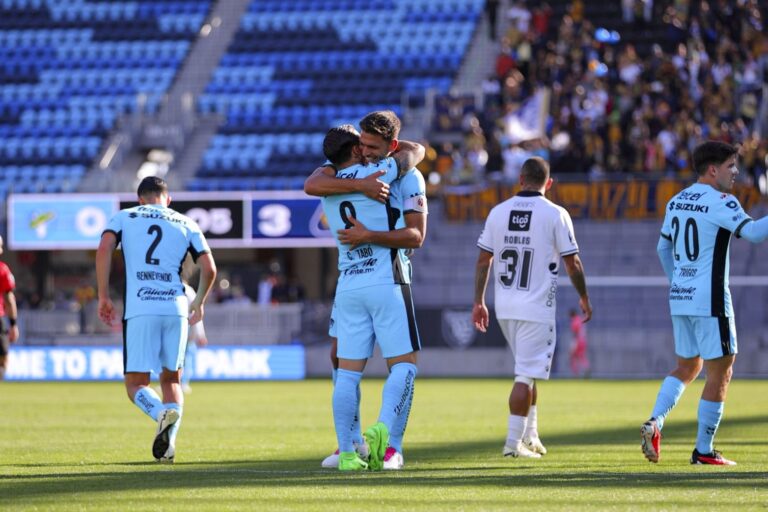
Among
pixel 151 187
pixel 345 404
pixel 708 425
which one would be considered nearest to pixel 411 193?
pixel 345 404

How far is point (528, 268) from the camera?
10.7 meters

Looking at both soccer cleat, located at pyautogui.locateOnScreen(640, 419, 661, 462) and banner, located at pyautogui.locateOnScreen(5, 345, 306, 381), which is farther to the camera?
banner, located at pyautogui.locateOnScreen(5, 345, 306, 381)

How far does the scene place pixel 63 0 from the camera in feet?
138

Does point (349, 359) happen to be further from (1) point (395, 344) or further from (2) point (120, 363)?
(2) point (120, 363)

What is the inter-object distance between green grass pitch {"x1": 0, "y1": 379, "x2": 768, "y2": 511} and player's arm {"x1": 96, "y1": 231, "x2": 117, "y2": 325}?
1.05 metres

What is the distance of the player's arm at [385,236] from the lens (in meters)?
8.98

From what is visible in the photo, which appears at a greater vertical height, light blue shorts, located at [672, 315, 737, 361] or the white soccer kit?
the white soccer kit

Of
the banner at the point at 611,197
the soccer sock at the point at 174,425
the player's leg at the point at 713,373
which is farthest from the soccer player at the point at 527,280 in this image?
the banner at the point at 611,197

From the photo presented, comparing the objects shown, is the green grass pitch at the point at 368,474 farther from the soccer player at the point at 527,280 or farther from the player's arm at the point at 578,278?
the player's arm at the point at 578,278

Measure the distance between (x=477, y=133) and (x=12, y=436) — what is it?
773 inches

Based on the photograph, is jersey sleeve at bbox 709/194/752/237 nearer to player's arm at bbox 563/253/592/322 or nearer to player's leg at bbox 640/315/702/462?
player's leg at bbox 640/315/702/462

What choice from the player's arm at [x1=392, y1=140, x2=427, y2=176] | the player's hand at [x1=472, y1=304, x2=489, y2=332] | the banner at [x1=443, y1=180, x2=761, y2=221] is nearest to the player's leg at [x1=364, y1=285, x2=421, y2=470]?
the player's arm at [x1=392, y1=140, x2=427, y2=176]

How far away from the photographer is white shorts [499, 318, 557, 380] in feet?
34.6

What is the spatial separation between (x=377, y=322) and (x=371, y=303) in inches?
5.1
